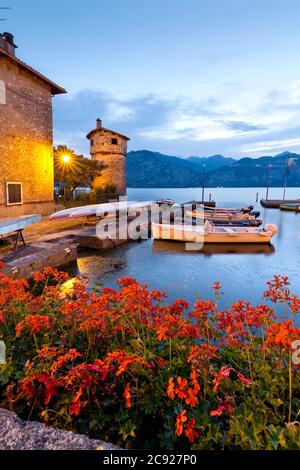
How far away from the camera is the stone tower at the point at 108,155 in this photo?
36594 mm

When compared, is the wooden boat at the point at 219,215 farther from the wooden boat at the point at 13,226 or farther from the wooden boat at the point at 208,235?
the wooden boat at the point at 13,226

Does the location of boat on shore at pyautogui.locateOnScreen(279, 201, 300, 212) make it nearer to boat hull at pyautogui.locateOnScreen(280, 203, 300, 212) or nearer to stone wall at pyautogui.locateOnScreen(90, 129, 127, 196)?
boat hull at pyautogui.locateOnScreen(280, 203, 300, 212)

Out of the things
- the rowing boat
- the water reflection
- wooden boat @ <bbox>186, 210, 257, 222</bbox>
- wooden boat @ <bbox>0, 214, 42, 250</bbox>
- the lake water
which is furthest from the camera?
wooden boat @ <bbox>186, 210, 257, 222</bbox>

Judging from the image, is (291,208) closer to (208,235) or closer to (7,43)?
(208,235)

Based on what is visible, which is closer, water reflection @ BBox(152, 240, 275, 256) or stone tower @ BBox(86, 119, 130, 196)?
water reflection @ BBox(152, 240, 275, 256)

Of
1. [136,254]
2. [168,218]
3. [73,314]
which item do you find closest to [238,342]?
[73,314]

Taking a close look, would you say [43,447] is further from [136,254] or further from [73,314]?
[136,254]

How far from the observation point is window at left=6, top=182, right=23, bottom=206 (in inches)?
694

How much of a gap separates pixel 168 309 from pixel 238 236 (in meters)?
16.0

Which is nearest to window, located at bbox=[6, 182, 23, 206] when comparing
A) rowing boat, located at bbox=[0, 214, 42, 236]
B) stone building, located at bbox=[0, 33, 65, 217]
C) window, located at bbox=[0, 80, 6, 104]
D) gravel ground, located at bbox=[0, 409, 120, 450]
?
stone building, located at bbox=[0, 33, 65, 217]

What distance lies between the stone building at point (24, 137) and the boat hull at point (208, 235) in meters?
9.81

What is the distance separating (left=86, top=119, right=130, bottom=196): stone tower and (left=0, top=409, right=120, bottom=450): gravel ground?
3524 centimetres

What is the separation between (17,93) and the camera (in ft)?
58.8

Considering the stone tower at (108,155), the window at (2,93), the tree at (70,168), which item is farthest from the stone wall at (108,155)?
the window at (2,93)
